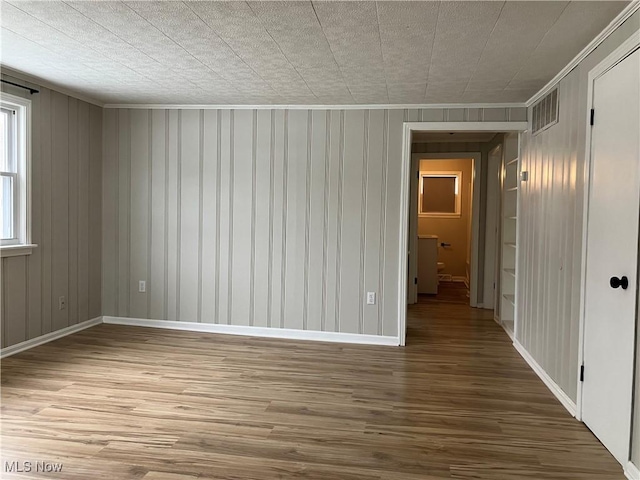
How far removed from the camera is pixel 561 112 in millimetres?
3422

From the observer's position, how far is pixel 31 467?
7.65 feet

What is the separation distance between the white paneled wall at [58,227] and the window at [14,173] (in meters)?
0.09

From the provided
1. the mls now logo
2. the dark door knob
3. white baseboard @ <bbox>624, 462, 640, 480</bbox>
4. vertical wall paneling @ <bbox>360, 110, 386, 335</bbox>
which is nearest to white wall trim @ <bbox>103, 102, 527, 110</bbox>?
vertical wall paneling @ <bbox>360, 110, 386, 335</bbox>

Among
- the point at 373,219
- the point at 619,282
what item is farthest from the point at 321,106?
the point at 619,282

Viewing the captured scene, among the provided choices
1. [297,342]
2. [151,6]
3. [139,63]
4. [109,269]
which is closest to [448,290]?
[297,342]

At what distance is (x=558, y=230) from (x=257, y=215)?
110 inches

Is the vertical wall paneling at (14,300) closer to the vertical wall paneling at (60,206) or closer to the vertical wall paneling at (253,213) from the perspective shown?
the vertical wall paneling at (60,206)

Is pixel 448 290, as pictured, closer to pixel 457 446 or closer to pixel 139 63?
pixel 457 446

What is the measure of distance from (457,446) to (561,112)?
7.91ft

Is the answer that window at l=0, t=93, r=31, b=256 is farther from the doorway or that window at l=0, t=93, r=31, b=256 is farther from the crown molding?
the doorway

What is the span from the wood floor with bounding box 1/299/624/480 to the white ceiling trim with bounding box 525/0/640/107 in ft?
7.43

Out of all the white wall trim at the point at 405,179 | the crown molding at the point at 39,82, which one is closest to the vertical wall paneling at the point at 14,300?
the crown molding at the point at 39,82

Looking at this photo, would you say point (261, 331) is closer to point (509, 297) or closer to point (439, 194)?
point (509, 297)

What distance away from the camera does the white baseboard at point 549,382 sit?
309cm
